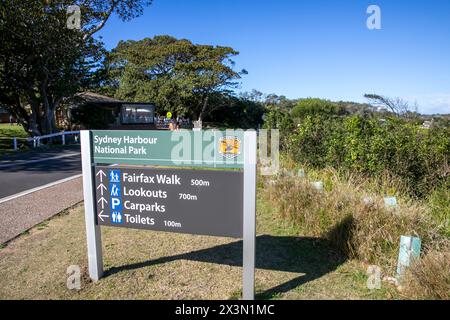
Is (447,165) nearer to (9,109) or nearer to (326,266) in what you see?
(326,266)

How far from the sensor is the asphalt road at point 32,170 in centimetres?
895

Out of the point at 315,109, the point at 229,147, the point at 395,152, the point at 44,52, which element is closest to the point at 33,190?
the point at 229,147

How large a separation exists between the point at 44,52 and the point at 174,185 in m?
19.2

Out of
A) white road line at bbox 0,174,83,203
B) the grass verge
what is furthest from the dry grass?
white road line at bbox 0,174,83,203

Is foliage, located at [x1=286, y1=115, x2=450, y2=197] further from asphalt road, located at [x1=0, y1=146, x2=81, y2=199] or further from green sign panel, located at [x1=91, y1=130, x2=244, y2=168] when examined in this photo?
asphalt road, located at [x1=0, y1=146, x2=81, y2=199]

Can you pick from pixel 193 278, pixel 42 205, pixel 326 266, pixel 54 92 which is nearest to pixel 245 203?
pixel 193 278

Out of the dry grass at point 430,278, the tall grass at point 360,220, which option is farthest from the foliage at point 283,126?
the dry grass at point 430,278

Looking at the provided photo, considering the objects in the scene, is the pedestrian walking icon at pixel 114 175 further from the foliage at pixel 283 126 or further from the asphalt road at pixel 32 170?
the foliage at pixel 283 126

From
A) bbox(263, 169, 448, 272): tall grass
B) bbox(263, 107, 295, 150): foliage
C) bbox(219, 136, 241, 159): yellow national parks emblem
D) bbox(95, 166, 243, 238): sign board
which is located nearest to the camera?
bbox(219, 136, 241, 159): yellow national parks emblem

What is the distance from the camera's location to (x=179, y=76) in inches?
1610

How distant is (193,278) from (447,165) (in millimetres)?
5252

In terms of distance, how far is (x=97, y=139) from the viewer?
3.94 metres

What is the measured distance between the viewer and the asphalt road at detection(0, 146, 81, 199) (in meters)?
8.95

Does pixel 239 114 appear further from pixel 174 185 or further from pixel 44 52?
pixel 174 185
